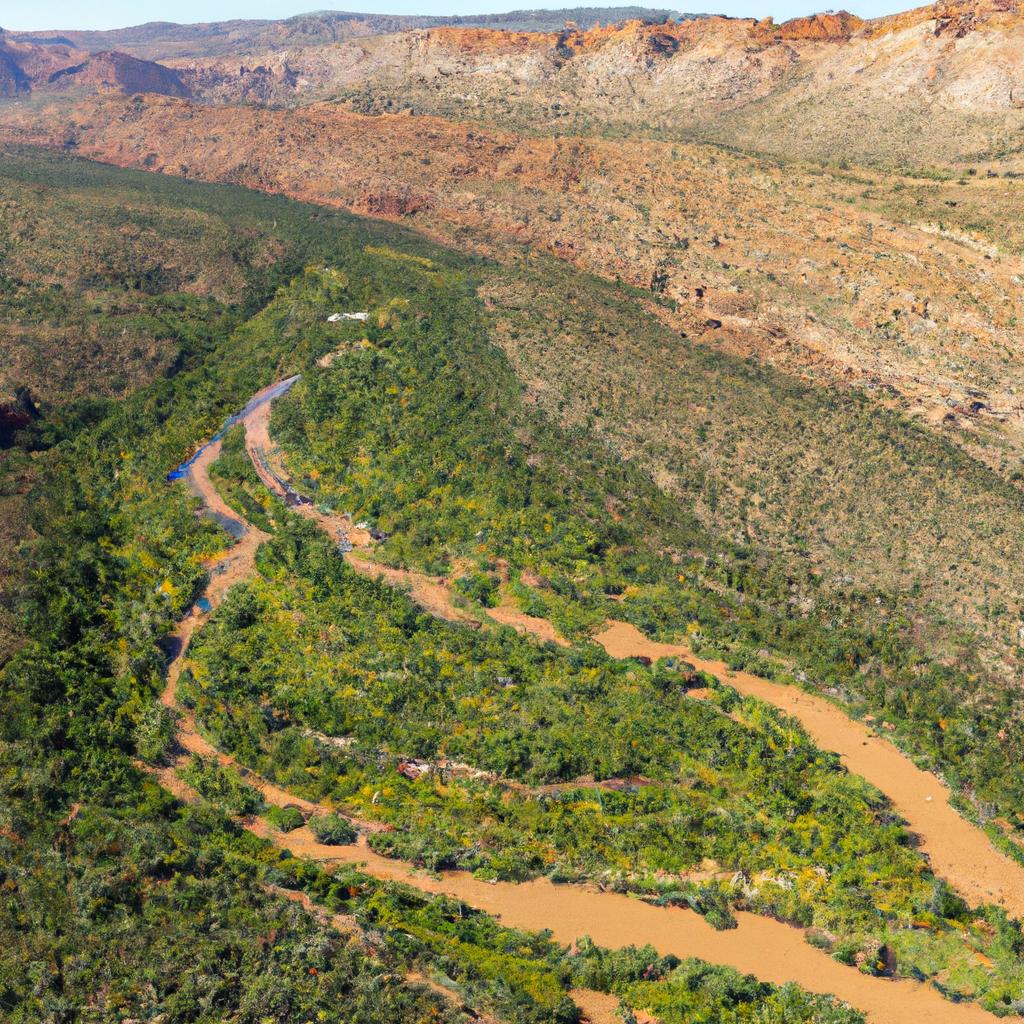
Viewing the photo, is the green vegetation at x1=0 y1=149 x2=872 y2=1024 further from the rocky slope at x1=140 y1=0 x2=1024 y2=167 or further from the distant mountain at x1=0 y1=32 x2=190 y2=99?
the distant mountain at x1=0 y1=32 x2=190 y2=99

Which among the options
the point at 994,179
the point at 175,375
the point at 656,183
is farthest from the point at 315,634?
the point at 994,179

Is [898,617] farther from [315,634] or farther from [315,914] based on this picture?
[315,914]

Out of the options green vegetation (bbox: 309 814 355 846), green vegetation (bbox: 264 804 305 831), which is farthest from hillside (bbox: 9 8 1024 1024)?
green vegetation (bbox: 264 804 305 831)

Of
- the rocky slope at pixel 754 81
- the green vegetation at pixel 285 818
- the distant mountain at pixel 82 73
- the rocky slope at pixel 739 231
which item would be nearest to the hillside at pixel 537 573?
the rocky slope at pixel 739 231

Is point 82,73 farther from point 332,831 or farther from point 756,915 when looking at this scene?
point 756,915

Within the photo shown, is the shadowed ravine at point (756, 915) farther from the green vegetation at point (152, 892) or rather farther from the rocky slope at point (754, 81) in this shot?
the rocky slope at point (754, 81)
